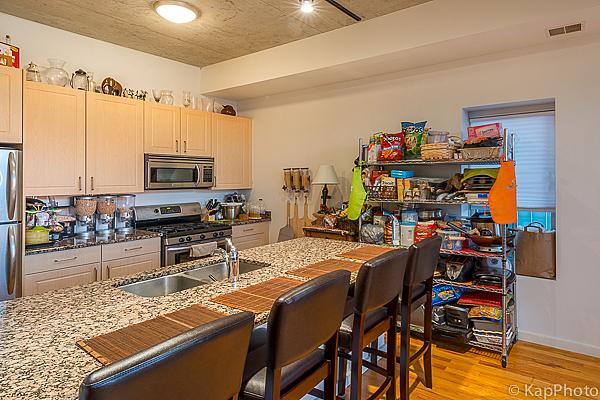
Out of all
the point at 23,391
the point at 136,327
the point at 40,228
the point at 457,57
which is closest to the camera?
the point at 23,391

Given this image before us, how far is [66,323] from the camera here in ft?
4.58

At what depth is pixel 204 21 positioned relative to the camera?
3.49 metres

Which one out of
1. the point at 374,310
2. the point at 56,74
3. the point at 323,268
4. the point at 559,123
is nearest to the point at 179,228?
the point at 56,74

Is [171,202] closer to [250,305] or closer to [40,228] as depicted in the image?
[40,228]

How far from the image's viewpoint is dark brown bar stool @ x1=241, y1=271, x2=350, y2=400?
4.02 ft

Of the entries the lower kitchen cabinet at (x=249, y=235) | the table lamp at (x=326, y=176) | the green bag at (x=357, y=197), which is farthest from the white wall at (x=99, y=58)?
the green bag at (x=357, y=197)

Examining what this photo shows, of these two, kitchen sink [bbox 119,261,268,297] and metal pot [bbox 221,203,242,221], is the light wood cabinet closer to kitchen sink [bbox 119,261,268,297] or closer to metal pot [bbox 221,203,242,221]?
metal pot [bbox 221,203,242,221]

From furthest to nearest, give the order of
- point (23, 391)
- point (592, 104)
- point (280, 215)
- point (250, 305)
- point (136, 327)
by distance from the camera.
→ point (280, 215) → point (592, 104) → point (250, 305) → point (136, 327) → point (23, 391)

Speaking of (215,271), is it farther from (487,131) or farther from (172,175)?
(487,131)

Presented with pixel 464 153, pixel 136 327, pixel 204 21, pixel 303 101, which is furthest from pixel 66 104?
pixel 464 153

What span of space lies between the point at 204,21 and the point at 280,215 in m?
2.50

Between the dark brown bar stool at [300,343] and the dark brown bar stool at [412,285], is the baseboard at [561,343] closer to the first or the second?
the dark brown bar stool at [412,285]

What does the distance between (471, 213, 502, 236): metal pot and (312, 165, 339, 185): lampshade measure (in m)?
1.51

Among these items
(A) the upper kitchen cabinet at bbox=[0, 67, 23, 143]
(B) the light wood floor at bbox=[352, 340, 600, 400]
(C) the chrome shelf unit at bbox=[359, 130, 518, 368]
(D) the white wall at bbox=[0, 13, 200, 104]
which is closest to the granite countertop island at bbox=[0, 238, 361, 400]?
(B) the light wood floor at bbox=[352, 340, 600, 400]
